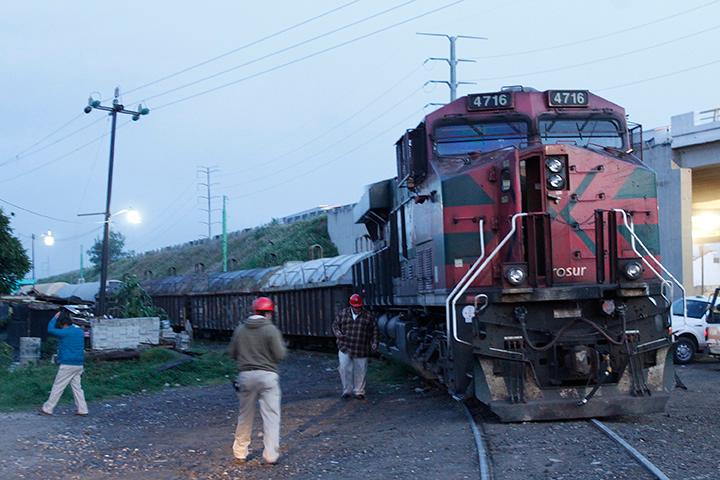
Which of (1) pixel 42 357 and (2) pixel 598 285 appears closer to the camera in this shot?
(2) pixel 598 285

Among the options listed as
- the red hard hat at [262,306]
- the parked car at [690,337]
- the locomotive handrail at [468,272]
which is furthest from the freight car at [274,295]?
the red hard hat at [262,306]

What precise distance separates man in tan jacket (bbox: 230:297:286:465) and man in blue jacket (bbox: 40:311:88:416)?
15.7 ft

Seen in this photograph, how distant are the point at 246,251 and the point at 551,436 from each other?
201 ft

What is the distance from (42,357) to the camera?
66.9 ft

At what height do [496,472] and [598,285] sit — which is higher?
[598,285]

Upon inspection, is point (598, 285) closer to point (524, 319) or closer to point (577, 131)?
point (524, 319)

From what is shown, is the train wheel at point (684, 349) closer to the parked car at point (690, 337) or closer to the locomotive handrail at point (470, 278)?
the parked car at point (690, 337)

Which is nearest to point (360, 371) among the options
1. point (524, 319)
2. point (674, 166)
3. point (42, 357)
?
point (524, 319)

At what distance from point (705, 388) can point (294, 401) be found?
6699mm

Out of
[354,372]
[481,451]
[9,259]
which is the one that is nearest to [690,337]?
[354,372]

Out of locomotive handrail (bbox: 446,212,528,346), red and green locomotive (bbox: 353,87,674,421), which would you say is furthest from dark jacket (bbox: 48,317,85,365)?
locomotive handrail (bbox: 446,212,528,346)

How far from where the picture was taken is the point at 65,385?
12844 mm

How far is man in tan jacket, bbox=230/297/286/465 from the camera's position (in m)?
8.61

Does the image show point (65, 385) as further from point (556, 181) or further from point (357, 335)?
point (556, 181)
